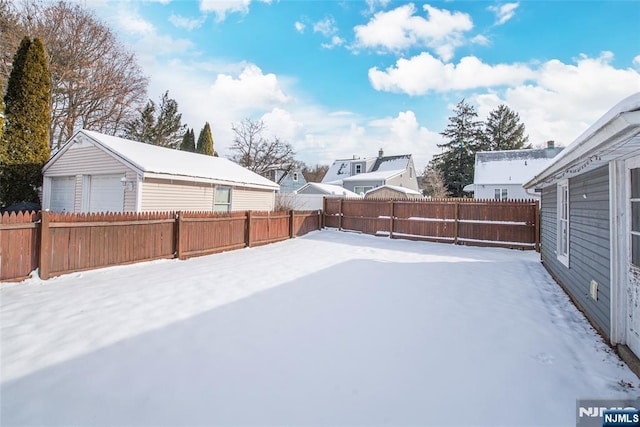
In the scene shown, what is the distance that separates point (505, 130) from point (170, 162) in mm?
36903

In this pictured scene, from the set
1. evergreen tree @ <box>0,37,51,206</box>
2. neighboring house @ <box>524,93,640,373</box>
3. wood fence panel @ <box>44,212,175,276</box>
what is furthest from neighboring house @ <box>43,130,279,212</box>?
neighboring house @ <box>524,93,640,373</box>

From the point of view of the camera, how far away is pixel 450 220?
11578mm

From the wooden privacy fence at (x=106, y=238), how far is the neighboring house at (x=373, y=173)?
20.1 metres

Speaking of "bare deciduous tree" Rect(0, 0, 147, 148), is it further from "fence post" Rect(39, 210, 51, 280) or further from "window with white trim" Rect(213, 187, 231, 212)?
"fence post" Rect(39, 210, 51, 280)

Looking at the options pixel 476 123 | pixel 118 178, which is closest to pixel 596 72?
pixel 118 178

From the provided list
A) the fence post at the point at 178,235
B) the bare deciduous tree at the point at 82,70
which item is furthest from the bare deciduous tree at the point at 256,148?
the fence post at the point at 178,235

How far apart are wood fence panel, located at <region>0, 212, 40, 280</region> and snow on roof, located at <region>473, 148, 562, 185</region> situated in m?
23.6

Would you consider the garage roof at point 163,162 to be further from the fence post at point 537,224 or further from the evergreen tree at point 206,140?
the evergreen tree at point 206,140

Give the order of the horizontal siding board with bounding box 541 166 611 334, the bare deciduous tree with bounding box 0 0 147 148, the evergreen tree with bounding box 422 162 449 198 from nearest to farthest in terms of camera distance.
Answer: the horizontal siding board with bounding box 541 166 611 334, the bare deciduous tree with bounding box 0 0 147 148, the evergreen tree with bounding box 422 162 449 198

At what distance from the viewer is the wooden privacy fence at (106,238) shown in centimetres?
522

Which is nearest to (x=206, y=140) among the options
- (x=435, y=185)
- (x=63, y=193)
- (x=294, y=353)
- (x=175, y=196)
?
(x=63, y=193)

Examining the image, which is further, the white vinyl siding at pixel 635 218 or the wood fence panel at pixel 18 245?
the wood fence panel at pixel 18 245

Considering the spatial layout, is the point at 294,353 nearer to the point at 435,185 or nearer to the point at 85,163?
the point at 85,163

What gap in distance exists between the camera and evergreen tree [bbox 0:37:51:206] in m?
11.7
